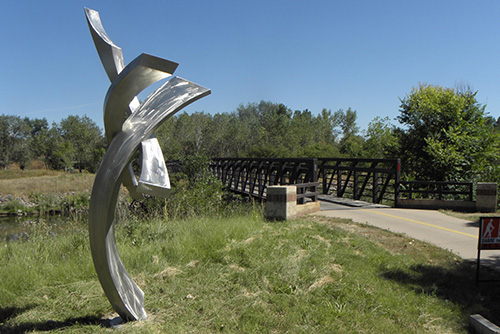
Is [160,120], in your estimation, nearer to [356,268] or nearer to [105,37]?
[105,37]

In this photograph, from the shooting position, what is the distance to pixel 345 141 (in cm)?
5378

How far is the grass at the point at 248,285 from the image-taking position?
4250mm

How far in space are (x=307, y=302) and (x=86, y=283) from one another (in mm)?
2990

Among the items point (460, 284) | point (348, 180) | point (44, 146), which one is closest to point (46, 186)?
point (44, 146)

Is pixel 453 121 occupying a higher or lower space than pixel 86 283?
higher

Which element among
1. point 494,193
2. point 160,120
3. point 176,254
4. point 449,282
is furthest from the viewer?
point 494,193

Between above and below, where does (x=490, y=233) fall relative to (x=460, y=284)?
above

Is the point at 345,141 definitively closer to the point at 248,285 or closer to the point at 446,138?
the point at 446,138

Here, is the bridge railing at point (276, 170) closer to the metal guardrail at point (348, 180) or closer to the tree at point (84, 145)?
the metal guardrail at point (348, 180)

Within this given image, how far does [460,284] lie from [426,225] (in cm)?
384

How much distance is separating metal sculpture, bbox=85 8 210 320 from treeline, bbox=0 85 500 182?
12.3 meters

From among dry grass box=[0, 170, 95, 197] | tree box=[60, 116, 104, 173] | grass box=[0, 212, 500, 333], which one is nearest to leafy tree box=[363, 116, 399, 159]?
grass box=[0, 212, 500, 333]

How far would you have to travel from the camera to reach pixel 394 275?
5.64 m

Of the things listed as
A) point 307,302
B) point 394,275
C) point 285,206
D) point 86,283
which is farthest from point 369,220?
point 86,283
